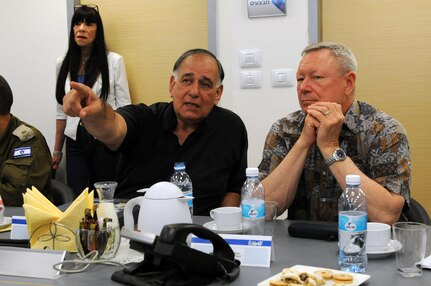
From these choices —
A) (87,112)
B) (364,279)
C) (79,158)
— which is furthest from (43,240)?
(79,158)

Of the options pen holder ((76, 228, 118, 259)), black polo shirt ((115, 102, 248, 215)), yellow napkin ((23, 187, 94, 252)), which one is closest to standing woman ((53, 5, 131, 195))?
black polo shirt ((115, 102, 248, 215))

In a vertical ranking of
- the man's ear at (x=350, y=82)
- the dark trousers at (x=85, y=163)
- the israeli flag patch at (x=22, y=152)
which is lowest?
the dark trousers at (x=85, y=163)

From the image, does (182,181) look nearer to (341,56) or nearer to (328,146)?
(328,146)

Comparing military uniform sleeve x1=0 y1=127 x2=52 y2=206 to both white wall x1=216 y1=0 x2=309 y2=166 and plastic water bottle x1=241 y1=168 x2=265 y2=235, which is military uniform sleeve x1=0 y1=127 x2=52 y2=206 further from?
white wall x1=216 y1=0 x2=309 y2=166

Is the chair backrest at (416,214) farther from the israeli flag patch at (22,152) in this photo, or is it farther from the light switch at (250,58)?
the light switch at (250,58)

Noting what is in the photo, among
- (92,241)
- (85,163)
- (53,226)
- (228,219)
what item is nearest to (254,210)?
(228,219)

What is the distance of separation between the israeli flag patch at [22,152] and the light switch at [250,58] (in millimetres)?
1584

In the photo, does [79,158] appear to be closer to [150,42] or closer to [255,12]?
[150,42]

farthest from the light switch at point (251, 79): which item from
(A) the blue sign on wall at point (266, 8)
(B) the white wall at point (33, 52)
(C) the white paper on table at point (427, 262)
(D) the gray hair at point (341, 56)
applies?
(C) the white paper on table at point (427, 262)

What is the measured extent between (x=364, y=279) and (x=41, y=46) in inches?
142

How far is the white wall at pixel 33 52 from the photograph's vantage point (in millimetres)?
4328

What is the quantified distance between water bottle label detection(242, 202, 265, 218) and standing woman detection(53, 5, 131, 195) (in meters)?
2.28

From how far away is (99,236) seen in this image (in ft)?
5.07

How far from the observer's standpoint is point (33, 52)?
4410 millimetres
